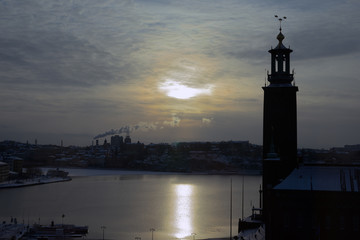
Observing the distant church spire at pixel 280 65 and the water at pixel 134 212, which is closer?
the distant church spire at pixel 280 65

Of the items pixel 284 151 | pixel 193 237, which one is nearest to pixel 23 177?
pixel 193 237

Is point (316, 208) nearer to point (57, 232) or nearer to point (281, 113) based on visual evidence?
point (281, 113)

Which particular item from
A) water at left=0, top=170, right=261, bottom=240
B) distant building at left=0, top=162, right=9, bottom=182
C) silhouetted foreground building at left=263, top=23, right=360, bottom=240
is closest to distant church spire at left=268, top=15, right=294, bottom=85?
silhouetted foreground building at left=263, top=23, right=360, bottom=240

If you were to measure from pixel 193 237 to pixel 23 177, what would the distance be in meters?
75.3

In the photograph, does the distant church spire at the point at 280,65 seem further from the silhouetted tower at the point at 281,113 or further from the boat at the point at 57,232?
the boat at the point at 57,232

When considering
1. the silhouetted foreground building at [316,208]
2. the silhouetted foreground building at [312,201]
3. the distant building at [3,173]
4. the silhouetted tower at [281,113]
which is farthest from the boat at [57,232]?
the distant building at [3,173]

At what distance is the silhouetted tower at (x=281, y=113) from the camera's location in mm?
23891

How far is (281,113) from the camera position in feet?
79.2

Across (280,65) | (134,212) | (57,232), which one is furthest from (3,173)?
(280,65)

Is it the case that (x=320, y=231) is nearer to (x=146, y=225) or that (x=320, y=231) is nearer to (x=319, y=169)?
(x=319, y=169)

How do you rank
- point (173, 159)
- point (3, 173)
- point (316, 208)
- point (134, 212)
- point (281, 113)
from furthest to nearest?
point (173, 159) → point (3, 173) → point (134, 212) → point (281, 113) → point (316, 208)

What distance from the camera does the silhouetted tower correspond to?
23891 mm

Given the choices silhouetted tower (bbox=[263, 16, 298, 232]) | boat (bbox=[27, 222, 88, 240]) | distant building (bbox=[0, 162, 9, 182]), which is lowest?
boat (bbox=[27, 222, 88, 240])

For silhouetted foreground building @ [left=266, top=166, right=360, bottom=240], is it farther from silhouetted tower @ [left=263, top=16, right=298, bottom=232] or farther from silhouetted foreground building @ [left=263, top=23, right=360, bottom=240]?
silhouetted tower @ [left=263, top=16, right=298, bottom=232]
